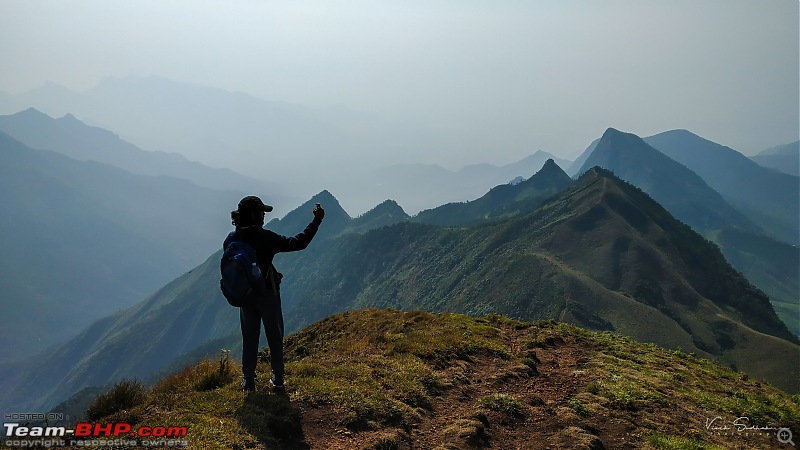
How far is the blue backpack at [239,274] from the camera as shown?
9.30 meters

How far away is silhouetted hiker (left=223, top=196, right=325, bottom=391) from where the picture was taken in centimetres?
1009

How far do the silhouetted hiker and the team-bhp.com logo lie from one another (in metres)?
2.34

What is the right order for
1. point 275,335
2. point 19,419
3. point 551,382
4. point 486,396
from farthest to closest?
point 551,382
point 486,396
point 275,335
point 19,419

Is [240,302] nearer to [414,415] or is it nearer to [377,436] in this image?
[377,436]

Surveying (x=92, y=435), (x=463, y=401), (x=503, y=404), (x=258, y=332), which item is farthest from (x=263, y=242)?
(x=503, y=404)

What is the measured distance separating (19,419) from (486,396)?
36.1ft

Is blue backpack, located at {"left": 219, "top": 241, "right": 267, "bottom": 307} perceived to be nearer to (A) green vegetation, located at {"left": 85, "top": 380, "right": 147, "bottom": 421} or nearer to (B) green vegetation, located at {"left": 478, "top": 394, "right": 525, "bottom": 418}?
(A) green vegetation, located at {"left": 85, "top": 380, "right": 147, "bottom": 421}

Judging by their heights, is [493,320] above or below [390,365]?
above

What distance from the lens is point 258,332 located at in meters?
10.3

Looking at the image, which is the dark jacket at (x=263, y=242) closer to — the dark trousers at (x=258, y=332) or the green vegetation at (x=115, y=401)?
the dark trousers at (x=258, y=332)

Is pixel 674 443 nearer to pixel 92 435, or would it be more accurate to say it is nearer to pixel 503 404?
pixel 503 404

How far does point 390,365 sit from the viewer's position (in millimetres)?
13875

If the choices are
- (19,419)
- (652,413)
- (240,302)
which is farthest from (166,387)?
(652,413)

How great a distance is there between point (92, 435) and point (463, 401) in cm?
895
